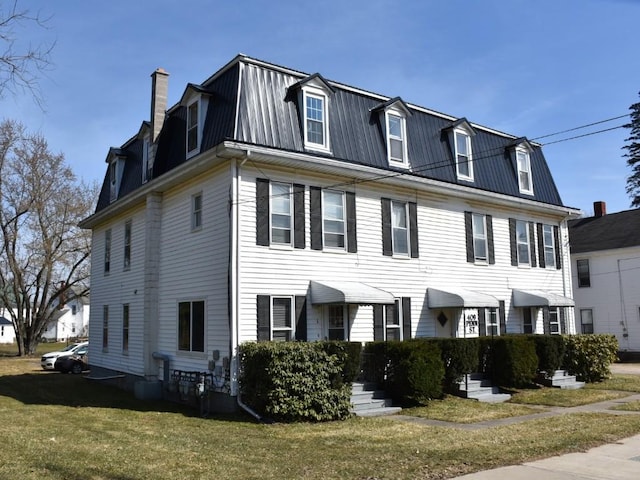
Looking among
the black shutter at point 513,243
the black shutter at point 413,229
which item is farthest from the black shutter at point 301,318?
the black shutter at point 513,243

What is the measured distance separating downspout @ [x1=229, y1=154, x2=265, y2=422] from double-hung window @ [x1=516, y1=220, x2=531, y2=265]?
11.7 meters

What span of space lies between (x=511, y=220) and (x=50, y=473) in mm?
17567

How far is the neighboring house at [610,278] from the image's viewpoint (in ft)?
103

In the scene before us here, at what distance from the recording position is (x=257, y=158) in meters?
14.3

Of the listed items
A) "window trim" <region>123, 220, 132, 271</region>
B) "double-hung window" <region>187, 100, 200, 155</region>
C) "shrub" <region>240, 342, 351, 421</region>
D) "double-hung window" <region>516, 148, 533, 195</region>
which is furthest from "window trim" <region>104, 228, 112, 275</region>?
"double-hung window" <region>516, 148, 533, 195</region>

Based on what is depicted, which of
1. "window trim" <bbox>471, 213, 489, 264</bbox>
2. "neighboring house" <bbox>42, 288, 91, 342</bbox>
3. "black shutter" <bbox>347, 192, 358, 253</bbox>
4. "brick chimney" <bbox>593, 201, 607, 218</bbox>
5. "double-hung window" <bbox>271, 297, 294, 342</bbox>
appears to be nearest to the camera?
"double-hung window" <bbox>271, 297, 294, 342</bbox>

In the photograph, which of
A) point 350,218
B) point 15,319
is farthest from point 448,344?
point 15,319

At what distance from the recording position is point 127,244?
20.1 meters

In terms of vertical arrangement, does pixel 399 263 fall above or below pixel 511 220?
below

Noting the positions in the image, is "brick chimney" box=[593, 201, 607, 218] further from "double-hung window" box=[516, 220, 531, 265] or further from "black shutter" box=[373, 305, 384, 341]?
"black shutter" box=[373, 305, 384, 341]

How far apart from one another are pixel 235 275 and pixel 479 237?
979 cm

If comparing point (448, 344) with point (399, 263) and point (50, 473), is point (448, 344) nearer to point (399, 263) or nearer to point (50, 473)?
point (399, 263)

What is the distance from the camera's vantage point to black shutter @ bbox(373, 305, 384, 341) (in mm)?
16344

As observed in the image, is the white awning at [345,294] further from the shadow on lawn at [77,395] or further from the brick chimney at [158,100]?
the brick chimney at [158,100]
